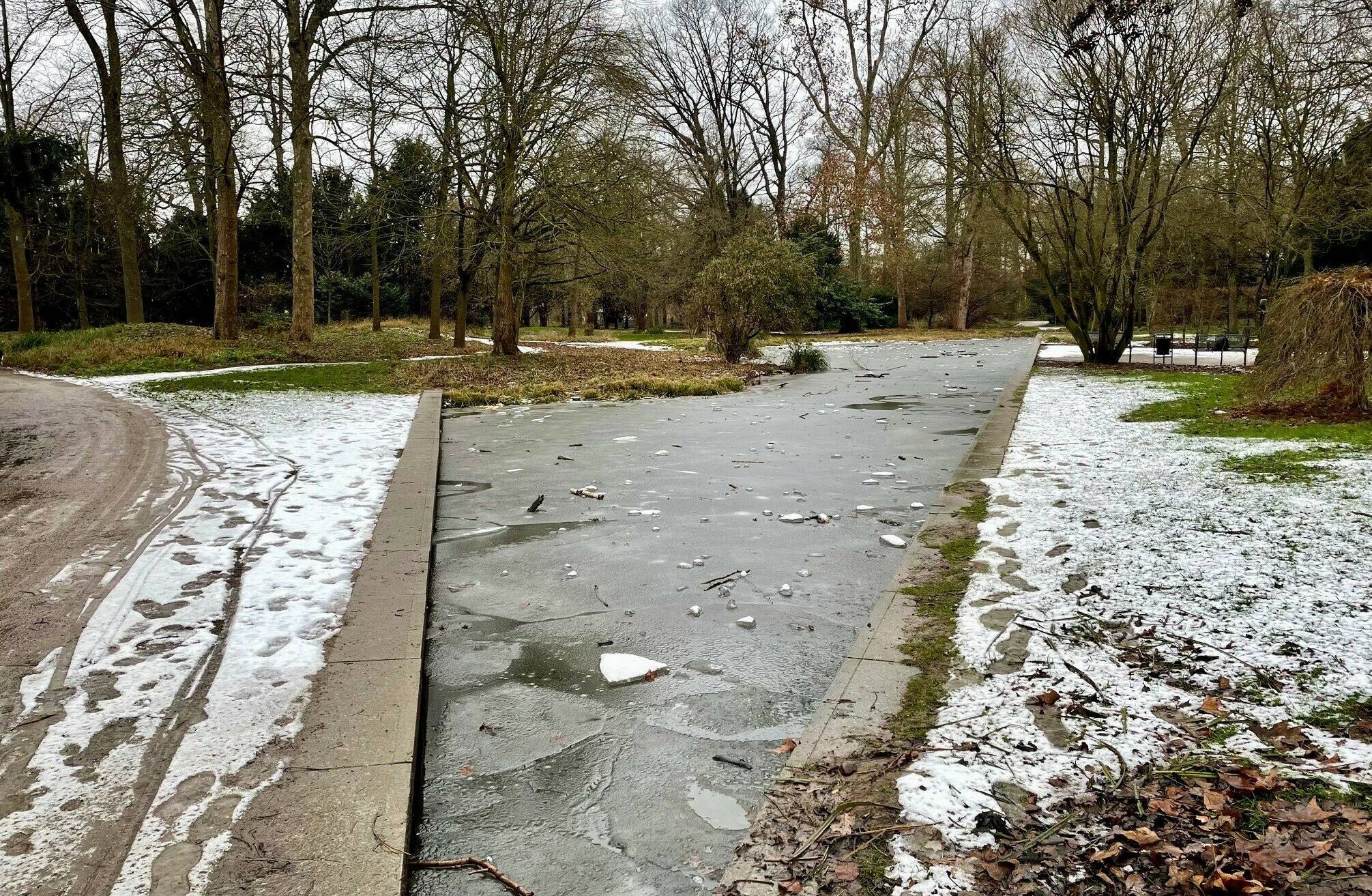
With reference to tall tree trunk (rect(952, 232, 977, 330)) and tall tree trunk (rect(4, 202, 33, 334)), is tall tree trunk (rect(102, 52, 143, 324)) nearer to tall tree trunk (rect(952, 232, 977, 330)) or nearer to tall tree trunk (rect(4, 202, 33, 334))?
tall tree trunk (rect(4, 202, 33, 334))

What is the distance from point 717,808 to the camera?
2.15m

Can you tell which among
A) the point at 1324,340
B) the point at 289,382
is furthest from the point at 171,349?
the point at 1324,340

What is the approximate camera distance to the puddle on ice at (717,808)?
2076mm

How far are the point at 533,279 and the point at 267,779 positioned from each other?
19002 millimetres

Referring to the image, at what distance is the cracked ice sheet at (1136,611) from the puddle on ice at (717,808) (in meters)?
0.42

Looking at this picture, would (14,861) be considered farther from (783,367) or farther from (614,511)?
(783,367)

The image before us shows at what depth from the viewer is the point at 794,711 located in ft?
8.64

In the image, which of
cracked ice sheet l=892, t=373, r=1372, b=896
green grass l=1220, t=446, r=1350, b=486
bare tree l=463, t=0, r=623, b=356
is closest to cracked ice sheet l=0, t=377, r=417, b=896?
cracked ice sheet l=892, t=373, r=1372, b=896

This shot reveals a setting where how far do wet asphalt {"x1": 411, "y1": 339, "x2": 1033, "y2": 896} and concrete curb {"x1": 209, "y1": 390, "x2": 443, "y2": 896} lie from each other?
0.11 meters

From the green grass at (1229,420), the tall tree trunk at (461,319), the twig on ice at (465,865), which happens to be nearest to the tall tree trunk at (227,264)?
the tall tree trunk at (461,319)

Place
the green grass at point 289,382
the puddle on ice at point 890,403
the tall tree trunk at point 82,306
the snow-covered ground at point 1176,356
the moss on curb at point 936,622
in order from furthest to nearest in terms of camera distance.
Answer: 1. the tall tree trunk at point 82,306
2. the snow-covered ground at point 1176,356
3. the green grass at point 289,382
4. the puddle on ice at point 890,403
5. the moss on curb at point 936,622

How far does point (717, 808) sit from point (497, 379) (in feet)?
39.0

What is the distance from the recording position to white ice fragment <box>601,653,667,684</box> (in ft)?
9.43

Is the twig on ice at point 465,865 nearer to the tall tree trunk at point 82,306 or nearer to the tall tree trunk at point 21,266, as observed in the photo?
the tall tree trunk at point 21,266
